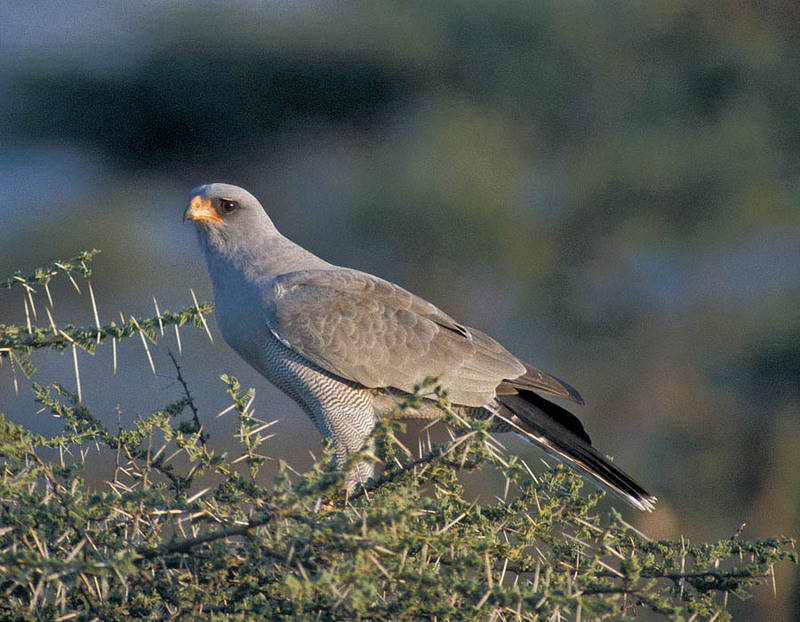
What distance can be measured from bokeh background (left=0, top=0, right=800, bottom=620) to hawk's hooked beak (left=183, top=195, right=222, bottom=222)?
7.10m

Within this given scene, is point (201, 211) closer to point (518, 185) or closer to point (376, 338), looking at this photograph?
point (376, 338)

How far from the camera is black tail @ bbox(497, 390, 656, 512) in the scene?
14.0ft

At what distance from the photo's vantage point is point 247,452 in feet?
9.14

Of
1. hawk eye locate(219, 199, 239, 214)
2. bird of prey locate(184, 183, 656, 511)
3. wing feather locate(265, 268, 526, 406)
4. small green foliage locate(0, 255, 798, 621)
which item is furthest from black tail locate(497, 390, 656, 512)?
hawk eye locate(219, 199, 239, 214)

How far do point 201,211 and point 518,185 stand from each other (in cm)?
893

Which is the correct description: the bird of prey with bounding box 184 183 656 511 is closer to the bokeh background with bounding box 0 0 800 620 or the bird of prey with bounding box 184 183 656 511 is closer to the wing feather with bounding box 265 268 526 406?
the wing feather with bounding box 265 268 526 406

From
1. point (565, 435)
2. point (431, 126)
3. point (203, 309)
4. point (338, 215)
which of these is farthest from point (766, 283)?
point (203, 309)

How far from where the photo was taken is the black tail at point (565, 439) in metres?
4.26

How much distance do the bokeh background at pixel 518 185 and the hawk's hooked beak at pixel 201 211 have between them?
7104mm

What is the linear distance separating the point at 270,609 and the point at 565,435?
233cm

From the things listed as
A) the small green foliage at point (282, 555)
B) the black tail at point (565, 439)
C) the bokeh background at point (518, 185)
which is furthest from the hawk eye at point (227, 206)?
the bokeh background at point (518, 185)

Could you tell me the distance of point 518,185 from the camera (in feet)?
43.8

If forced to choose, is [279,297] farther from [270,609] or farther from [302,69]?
[302,69]

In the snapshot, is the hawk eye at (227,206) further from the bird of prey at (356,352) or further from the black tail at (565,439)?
the black tail at (565,439)
